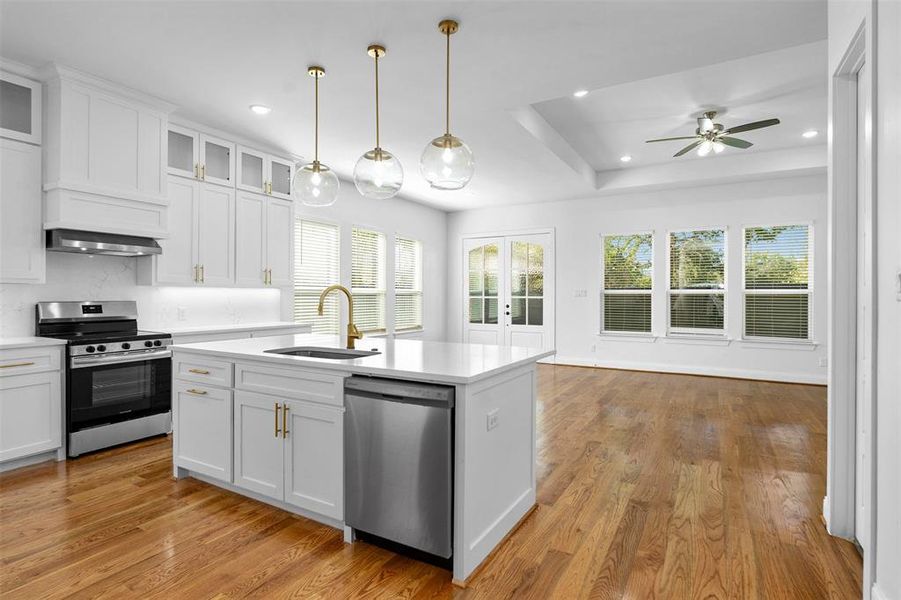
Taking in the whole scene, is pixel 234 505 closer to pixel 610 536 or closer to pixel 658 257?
Result: pixel 610 536

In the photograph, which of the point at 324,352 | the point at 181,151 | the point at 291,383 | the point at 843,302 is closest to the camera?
the point at 843,302

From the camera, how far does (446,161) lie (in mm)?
2326

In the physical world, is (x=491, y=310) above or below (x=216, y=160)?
below

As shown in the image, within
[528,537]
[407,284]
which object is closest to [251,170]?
[407,284]

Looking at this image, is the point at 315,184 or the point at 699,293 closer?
the point at 315,184

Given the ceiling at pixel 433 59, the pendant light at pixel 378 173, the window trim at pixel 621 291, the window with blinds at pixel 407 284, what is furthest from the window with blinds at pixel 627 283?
the pendant light at pixel 378 173

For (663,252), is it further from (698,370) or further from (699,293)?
(698,370)

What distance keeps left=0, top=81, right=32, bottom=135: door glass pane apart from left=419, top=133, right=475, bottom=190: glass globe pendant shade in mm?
3156

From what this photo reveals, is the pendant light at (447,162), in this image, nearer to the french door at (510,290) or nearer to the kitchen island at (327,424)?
the kitchen island at (327,424)

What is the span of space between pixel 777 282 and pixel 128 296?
304 inches

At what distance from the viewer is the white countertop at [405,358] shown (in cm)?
203

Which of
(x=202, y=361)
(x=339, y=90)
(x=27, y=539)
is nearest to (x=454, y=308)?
(x=339, y=90)

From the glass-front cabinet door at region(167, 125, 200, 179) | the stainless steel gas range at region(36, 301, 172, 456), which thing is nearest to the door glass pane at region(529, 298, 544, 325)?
the glass-front cabinet door at region(167, 125, 200, 179)

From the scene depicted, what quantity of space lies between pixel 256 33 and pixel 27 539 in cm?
299
